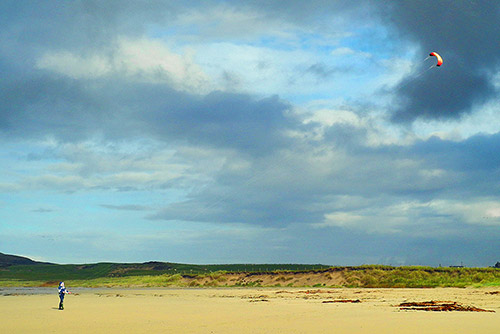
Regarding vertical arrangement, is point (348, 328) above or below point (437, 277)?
below

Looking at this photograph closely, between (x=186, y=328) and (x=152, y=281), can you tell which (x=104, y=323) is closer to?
(x=186, y=328)

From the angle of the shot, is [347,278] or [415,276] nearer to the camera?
[415,276]

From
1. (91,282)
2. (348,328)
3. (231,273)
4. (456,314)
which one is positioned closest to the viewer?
(348,328)

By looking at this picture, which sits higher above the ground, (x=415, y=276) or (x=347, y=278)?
(x=415, y=276)

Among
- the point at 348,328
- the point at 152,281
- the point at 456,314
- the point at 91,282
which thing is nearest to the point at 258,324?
the point at 348,328

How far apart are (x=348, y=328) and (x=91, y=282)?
10882cm

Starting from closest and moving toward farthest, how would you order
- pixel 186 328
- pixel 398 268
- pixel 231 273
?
pixel 186 328, pixel 398 268, pixel 231 273

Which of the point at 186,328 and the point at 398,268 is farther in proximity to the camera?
the point at 398,268

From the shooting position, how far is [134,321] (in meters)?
24.4

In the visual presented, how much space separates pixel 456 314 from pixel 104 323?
1655 cm

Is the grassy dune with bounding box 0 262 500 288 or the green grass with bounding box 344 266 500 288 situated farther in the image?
the grassy dune with bounding box 0 262 500 288

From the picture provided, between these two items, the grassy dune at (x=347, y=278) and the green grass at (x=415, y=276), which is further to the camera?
the grassy dune at (x=347, y=278)

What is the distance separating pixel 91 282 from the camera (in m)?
118

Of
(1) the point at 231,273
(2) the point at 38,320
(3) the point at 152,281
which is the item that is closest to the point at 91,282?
(3) the point at 152,281
